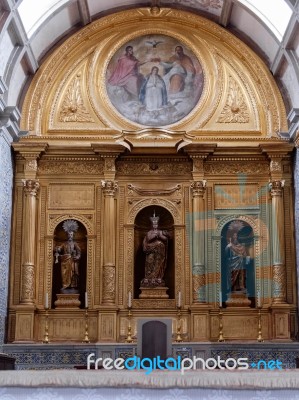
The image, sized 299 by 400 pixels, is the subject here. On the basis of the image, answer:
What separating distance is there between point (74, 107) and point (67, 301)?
182 inches

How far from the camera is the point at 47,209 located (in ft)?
54.7

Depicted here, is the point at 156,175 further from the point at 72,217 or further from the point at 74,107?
the point at 74,107

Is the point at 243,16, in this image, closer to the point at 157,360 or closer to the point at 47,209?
the point at 47,209

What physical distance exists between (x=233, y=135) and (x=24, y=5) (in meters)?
5.57

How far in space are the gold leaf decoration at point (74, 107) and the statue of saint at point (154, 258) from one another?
10.7ft

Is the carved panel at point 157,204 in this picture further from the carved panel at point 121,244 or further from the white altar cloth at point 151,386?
the white altar cloth at point 151,386

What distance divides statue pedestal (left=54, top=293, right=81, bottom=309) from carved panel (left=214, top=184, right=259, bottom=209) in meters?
3.83

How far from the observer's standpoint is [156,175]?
16.8m

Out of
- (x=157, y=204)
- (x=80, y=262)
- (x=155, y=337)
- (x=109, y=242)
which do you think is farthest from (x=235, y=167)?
(x=155, y=337)

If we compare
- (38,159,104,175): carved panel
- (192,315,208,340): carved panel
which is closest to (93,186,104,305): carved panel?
(38,159,104,175): carved panel

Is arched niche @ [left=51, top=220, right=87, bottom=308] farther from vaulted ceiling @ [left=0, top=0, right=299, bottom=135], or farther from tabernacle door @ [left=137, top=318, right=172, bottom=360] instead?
tabernacle door @ [left=137, top=318, right=172, bottom=360]

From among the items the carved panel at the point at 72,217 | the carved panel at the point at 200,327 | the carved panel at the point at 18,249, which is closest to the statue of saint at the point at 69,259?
the carved panel at the point at 72,217

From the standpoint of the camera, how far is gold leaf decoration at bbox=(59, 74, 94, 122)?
1730cm

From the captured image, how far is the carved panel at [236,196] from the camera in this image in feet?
54.9
